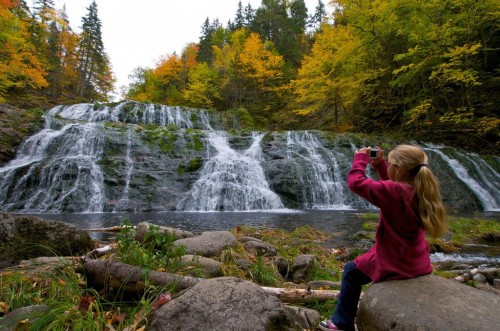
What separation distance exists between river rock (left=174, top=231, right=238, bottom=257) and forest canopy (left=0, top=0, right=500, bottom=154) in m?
14.7

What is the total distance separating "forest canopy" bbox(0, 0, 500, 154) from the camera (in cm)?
1623

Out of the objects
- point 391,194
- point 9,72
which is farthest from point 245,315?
Answer: point 9,72

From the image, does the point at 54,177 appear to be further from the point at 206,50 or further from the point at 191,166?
the point at 206,50

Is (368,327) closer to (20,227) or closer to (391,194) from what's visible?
(391,194)

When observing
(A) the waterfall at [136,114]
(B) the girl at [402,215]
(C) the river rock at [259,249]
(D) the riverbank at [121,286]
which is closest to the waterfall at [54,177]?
(A) the waterfall at [136,114]

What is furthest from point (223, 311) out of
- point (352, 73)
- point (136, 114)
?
point (136, 114)

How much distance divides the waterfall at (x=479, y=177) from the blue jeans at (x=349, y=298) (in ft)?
50.0

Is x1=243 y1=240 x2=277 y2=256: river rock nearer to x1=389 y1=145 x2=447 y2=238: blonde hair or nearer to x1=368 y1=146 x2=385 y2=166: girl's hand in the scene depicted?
x1=368 y1=146 x2=385 y2=166: girl's hand

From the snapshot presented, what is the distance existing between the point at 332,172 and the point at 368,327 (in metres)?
14.5

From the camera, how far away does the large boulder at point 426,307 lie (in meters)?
1.73

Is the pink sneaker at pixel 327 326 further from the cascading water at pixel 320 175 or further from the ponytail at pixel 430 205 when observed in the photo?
the cascading water at pixel 320 175

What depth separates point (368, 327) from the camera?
208 centimetres

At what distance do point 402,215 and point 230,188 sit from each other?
12.9 m

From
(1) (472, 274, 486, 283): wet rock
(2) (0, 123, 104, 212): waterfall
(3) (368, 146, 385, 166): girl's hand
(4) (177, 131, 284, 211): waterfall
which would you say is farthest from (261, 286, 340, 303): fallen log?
(2) (0, 123, 104, 212): waterfall
